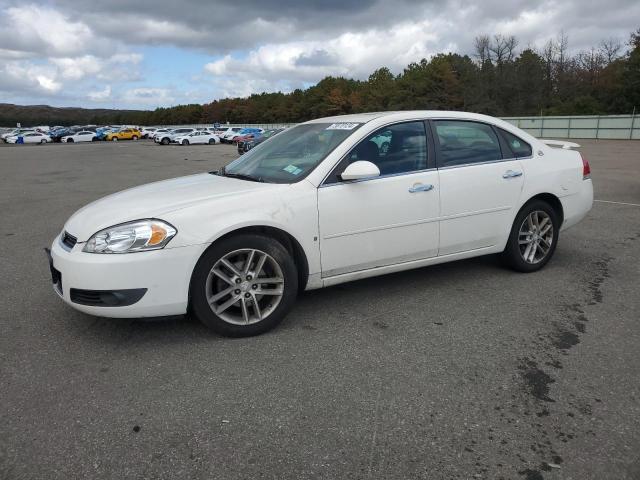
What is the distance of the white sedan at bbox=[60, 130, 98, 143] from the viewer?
6038cm

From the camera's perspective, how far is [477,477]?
90.3 inches

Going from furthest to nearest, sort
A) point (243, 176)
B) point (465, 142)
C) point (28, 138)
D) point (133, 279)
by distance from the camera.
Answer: point (28, 138), point (465, 142), point (243, 176), point (133, 279)

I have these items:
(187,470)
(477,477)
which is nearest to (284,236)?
(187,470)

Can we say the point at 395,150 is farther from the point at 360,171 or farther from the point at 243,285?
the point at 243,285

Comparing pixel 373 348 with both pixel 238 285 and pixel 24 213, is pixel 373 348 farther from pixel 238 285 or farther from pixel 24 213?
pixel 24 213

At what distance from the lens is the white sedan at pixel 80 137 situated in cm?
6038

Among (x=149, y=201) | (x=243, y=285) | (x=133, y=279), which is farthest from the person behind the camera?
(x=149, y=201)

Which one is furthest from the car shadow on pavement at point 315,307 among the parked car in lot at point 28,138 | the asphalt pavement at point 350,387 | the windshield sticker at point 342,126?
the parked car in lot at point 28,138

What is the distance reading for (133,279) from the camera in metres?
3.36

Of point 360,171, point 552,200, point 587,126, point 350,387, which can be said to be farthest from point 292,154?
point 587,126

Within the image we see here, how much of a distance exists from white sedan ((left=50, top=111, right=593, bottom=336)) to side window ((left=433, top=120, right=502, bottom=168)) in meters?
0.01

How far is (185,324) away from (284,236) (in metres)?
0.99

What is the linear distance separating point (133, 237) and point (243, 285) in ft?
2.55

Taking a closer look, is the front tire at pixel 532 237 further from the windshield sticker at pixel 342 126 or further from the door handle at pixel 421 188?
the windshield sticker at pixel 342 126
